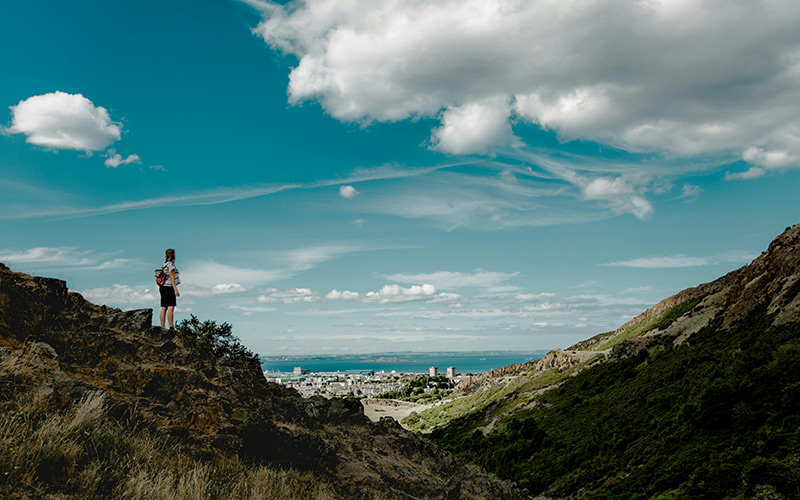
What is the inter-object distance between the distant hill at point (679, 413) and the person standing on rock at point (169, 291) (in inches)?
932

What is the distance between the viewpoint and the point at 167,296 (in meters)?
14.4

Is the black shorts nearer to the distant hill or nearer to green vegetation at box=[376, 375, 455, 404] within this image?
the distant hill

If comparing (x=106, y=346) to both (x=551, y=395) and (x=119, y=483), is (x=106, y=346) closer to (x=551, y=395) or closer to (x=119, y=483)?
(x=119, y=483)

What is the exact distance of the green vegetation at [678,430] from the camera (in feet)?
70.8

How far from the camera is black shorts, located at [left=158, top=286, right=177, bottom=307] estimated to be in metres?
14.4

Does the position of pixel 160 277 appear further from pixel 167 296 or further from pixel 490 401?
pixel 490 401

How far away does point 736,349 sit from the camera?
35000 mm

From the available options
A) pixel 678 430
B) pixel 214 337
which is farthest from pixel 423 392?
pixel 214 337

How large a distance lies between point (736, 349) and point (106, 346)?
41.3m

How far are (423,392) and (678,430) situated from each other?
95.1 meters

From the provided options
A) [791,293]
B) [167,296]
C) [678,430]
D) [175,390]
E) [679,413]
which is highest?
[791,293]

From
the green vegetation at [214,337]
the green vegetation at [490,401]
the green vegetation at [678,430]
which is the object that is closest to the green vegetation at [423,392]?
the green vegetation at [490,401]

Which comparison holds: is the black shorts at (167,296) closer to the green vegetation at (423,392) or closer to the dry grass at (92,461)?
the dry grass at (92,461)

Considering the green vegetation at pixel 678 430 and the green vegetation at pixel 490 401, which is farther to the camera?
the green vegetation at pixel 490 401
